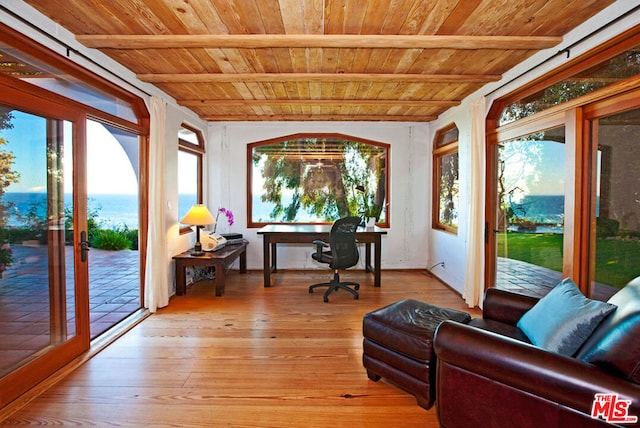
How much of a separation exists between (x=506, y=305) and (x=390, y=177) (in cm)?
376

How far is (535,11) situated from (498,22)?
223mm

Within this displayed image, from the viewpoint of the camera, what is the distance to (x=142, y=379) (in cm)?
242

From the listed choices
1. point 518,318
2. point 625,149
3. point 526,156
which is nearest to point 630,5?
point 625,149

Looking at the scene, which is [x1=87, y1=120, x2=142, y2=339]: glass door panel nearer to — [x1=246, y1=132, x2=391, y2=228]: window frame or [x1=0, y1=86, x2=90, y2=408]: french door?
[x1=0, y1=86, x2=90, y2=408]: french door

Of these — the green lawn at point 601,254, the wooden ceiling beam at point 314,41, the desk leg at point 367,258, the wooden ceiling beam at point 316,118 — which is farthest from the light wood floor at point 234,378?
the wooden ceiling beam at point 316,118

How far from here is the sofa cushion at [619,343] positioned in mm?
1302

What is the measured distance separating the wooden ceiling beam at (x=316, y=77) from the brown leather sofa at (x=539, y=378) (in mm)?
2473

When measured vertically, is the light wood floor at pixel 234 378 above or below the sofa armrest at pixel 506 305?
below

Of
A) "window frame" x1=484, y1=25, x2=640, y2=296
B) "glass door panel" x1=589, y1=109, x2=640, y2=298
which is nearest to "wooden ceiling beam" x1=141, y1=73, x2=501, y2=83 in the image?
"window frame" x1=484, y1=25, x2=640, y2=296

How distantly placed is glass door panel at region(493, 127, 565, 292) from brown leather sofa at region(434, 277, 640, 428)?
4.67ft

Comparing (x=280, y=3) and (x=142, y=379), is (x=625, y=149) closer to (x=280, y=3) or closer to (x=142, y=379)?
(x=280, y=3)

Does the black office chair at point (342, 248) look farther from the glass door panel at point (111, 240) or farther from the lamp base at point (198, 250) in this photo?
the glass door panel at point (111, 240)

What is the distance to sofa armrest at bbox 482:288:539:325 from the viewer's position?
89.7 inches

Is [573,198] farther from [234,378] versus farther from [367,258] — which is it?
[367,258]
